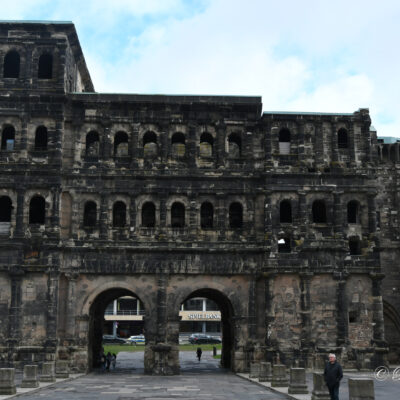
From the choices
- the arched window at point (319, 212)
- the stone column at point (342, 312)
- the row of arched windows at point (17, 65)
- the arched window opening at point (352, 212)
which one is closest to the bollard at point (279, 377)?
the stone column at point (342, 312)

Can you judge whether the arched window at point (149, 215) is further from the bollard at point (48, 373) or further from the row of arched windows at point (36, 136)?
the bollard at point (48, 373)

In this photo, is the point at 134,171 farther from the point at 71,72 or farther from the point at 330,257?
the point at 330,257

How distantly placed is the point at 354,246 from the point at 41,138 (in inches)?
796

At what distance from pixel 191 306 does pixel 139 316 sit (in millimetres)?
8350

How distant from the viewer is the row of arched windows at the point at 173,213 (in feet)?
121

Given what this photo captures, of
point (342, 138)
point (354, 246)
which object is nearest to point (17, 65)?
point (342, 138)

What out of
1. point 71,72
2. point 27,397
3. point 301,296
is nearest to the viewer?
point 27,397

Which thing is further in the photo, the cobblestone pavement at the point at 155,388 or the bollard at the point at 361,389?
the cobblestone pavement at the point at 155,388

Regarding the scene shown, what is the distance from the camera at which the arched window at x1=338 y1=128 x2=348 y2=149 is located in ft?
126

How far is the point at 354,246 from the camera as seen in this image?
37.3 metres

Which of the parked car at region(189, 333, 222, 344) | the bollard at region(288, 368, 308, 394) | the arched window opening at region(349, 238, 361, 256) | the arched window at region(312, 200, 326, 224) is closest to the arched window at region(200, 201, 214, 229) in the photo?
the arched window at region(312, 200, 326, 224)

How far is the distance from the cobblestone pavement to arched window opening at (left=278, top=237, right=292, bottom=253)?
7.99 metres

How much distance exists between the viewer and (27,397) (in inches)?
929

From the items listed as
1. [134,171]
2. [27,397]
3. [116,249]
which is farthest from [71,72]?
[27,397]
